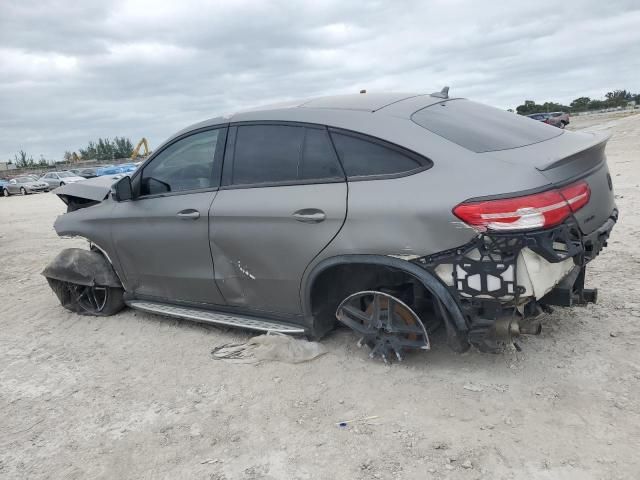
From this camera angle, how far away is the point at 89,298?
5.21 m

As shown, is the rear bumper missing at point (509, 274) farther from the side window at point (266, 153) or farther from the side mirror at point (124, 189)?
the side mirror at point (124, 189)

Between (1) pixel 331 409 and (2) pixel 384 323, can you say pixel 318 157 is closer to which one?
(2) pixel 384 323

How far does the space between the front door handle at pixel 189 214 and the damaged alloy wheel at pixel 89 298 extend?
1410 millimetres

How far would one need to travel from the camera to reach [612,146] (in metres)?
18.7

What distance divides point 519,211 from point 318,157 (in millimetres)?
1358

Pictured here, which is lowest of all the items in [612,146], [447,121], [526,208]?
[612,146]

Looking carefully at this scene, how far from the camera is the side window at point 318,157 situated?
3460 millimetres

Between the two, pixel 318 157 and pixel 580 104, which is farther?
pixel 580 104

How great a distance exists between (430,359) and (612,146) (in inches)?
718

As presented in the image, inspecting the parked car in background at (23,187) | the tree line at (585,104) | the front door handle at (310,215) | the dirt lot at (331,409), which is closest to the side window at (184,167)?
the front door handle at (310,215)

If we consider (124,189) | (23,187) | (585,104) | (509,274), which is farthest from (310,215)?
(585,104)

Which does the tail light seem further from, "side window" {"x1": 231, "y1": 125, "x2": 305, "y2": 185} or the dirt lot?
"side window" {"x1": 231, "y1": 125, "x2": 305, "y2": 185}

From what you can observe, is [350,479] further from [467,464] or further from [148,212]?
[148,212]

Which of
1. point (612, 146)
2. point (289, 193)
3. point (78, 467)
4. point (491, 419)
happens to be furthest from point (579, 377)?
point (612, 146)
